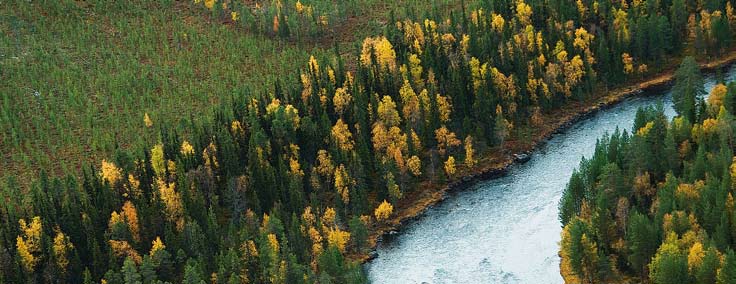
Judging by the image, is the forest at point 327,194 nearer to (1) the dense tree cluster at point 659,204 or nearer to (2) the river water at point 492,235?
(1) the dense tree cluster at point 659,204

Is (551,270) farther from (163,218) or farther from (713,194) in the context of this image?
(163,218)

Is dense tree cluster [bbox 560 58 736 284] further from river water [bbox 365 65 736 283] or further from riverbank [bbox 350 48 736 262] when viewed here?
riverbank [bbox 350 48 736 262]

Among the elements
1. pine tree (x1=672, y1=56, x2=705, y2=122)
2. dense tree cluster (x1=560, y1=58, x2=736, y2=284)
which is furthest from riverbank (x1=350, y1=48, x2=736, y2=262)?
pine tree (x1=672, y1=56, x2=705, y2=122)

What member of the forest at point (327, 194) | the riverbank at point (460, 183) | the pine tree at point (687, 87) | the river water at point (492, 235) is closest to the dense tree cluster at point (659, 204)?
the forest at point (327, 194)

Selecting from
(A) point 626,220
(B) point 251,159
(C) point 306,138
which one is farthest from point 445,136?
(A) point 626,220

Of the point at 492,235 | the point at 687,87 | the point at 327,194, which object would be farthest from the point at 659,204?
the point at 327,194

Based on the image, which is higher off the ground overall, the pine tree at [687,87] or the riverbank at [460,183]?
the pine tree at [687,87]
